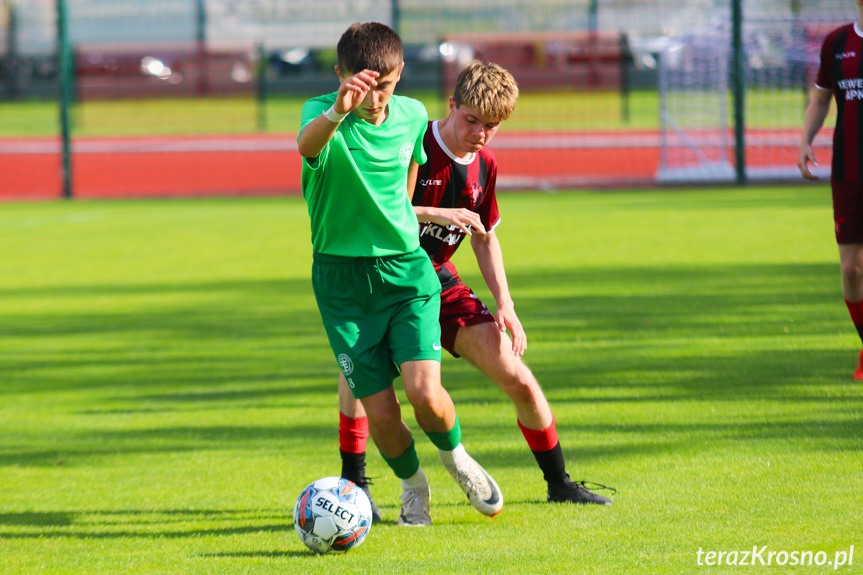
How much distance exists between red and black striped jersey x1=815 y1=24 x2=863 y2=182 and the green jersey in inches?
114

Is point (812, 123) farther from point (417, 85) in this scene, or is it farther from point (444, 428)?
point (417, 85)

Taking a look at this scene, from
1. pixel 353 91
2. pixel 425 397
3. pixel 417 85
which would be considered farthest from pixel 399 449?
pixel 417 85

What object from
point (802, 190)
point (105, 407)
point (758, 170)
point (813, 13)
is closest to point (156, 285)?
point (105, 407)

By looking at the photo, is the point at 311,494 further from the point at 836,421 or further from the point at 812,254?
the point at 812,254

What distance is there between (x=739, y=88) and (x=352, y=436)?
1292cm

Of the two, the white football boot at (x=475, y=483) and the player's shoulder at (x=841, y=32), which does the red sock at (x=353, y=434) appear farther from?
the player's shoulder at (x=841, y=32)

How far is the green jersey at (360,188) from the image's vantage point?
11.6 ft

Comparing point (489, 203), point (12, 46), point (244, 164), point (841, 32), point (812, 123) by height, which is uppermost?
point (12, 46)

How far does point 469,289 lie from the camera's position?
400cm

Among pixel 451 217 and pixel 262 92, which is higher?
pixel 262 92

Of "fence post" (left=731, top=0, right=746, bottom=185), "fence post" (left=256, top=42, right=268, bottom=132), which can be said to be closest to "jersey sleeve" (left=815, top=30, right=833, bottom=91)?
"fence post" (left=731, top=0, right=746, bottom=185)

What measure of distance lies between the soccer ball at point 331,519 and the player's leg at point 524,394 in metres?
0.70

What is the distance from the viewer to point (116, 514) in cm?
413

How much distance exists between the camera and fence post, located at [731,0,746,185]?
15477 mm
